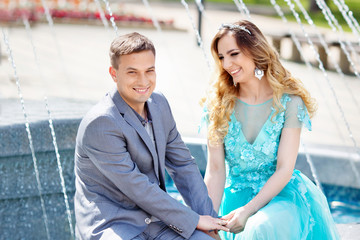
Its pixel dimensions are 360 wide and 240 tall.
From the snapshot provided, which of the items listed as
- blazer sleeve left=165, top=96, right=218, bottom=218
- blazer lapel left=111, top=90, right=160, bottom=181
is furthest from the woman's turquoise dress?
blazer lapel left=111, top=90, right=160, bottom=181

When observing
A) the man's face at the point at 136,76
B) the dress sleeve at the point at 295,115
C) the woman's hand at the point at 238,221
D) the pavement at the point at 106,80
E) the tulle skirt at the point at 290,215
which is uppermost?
the dress sleeve at the point at 295,115

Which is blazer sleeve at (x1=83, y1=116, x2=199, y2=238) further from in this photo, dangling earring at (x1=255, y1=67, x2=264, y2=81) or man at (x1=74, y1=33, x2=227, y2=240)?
dangling earring at (x1=255, y1=67, x2=264, y2=81)

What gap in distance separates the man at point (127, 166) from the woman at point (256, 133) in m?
0.45

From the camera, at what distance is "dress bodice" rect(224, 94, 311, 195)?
3.35 metres

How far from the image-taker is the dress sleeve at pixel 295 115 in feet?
10.9

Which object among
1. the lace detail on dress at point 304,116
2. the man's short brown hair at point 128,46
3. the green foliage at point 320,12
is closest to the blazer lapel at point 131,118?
the man's short brown hair at point 128,46

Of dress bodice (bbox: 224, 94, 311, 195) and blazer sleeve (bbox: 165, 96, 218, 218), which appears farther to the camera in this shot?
dress bodice (bbox: 224, 94, 311, 195)

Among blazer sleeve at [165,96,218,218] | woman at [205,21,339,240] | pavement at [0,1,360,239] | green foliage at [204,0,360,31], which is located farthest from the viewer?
green foliage at [204,0,360,31]

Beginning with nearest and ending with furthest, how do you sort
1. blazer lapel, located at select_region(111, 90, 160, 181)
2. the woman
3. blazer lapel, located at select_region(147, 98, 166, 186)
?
blazer lapel, located at select_region(111, 90, 160, 181) < blazer lapel, located at select_region(147, 98, 166, 186) < the woman

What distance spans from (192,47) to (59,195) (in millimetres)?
9351

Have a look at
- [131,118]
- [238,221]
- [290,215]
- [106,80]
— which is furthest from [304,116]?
[106,80]

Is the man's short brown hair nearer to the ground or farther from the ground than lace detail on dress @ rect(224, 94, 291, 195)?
farther from the ground

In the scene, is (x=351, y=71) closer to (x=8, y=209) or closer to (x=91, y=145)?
(x=8, y=209)

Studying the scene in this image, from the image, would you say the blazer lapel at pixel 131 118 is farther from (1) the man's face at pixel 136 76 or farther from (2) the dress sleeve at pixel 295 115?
(2) the dress sleeve at pixel 295 115
